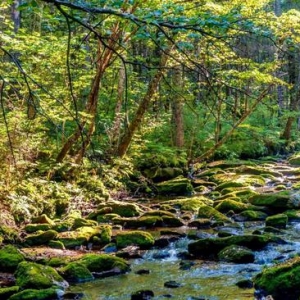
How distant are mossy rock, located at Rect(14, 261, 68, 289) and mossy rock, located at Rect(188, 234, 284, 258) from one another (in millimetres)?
2453

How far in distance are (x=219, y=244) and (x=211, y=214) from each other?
2770mm

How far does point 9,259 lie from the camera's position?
286 inches

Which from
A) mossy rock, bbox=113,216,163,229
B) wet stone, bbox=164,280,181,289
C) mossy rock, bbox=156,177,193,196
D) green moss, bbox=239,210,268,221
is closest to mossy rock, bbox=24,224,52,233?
mossy rock, bbox=113,216,163,229

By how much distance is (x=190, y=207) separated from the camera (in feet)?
38.9

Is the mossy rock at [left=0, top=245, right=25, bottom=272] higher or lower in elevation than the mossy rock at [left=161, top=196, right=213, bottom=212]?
higher

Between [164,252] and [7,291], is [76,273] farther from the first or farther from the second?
[164,252]

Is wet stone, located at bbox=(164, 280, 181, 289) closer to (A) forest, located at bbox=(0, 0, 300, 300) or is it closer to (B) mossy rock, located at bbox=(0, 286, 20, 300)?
(A) forest, located at bbox=(0, 0, 300, 300)

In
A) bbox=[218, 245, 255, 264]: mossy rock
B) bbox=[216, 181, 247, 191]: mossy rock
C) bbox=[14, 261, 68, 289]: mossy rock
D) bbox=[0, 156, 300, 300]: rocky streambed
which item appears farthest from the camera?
bbox=[216, 181, 247, 191]: mossy rock

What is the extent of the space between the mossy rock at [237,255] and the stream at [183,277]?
0.12m

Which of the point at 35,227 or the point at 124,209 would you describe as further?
the point at 124,209

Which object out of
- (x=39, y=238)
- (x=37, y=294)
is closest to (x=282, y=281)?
(x=37, y=294)

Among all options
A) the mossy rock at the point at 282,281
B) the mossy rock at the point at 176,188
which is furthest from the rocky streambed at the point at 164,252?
the mossy rock at the point at 176,188

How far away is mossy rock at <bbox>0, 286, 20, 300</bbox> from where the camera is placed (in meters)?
5.95

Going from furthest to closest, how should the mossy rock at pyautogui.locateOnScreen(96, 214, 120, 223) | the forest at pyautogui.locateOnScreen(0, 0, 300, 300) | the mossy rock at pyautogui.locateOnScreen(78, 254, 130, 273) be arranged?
the mossy rock at pyautogui.locateOnScreen(96, 214, 120, 223) < the mossy rock at pyautogui.locateOnScreen(78, 254, 130, 273) < the forest at pyautogui.locateOnScreen(0, 0, 300, 300)
